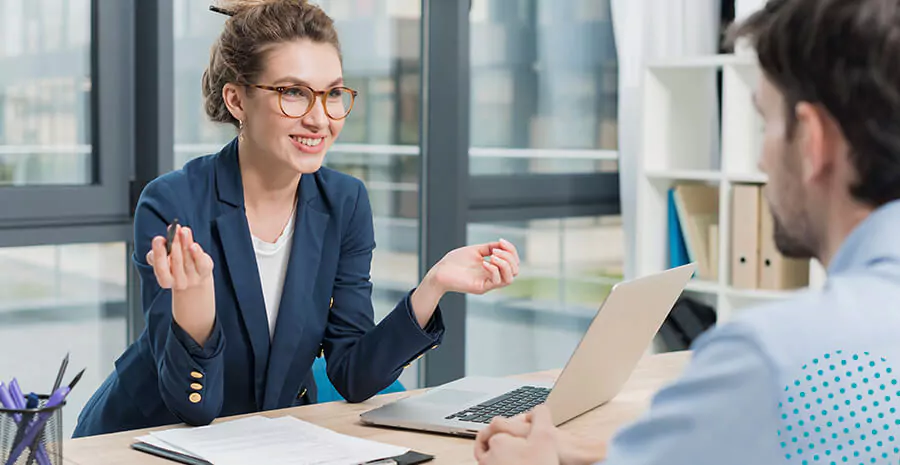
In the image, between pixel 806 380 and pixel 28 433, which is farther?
pixel 28 433

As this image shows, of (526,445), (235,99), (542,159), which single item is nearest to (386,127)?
(542,159)

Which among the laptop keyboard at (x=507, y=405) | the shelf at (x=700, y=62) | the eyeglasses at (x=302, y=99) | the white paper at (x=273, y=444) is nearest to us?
the white paper at (x=273, y=444)

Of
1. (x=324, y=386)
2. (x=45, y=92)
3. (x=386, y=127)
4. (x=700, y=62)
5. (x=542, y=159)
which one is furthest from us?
(x=542, y=159)

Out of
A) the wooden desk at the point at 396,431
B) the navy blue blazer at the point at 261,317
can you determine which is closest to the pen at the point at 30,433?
the wooden desk at the point at 396,431

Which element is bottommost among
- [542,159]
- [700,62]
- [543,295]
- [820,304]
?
[543,295]

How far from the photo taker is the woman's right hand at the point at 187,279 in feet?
5.01

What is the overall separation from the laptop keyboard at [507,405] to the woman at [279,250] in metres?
0.17

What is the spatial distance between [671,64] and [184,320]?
2.41m

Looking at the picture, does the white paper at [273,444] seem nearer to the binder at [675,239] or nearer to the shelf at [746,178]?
the shelf at [746,178]

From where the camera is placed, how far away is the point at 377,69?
3662 mm

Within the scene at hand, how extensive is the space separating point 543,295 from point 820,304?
10.9 feet

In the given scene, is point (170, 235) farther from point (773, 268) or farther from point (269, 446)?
point (773, 268)

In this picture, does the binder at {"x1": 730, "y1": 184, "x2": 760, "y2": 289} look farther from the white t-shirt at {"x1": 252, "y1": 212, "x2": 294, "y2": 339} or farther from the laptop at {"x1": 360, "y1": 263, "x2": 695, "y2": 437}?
the white t-shirt at {"x1": 252, "y1": 212, "x2": 294, "y2": 339}

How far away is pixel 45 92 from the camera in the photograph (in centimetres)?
306
